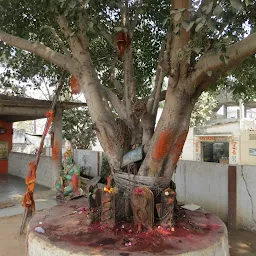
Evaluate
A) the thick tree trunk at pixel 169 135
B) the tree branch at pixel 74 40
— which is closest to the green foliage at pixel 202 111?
the tree branch at pixel 74 40

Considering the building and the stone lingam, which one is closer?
the stone lingam

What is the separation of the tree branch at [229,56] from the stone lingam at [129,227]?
139cm

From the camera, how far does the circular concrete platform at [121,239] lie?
274 centimetres

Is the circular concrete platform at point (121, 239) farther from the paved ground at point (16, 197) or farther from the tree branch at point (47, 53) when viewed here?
the paved ground at point (16, 197)

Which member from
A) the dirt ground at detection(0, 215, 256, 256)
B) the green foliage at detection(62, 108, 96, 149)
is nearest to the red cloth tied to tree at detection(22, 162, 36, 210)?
the dirt ground at detection(0, 215, 256, 256)

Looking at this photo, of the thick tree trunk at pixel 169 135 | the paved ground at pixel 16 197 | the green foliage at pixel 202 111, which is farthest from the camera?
the green foliage at pixel 202 111

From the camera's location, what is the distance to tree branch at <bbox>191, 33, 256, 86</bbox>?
2.66 meters

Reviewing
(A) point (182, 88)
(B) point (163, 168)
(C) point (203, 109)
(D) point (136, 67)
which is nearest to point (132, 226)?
(B) point (163, 168)

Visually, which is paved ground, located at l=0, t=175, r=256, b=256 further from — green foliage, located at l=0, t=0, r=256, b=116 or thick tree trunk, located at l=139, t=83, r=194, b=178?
green foliage, located at l=0, t=0, r=256, b=116

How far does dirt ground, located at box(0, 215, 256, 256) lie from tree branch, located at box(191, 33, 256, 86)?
10.8 ft

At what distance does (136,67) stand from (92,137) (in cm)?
909

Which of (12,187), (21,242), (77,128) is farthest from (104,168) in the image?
(21,242)

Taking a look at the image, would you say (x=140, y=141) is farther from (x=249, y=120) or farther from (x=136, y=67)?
(x=249, y=120)

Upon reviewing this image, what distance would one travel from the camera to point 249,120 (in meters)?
15.2
